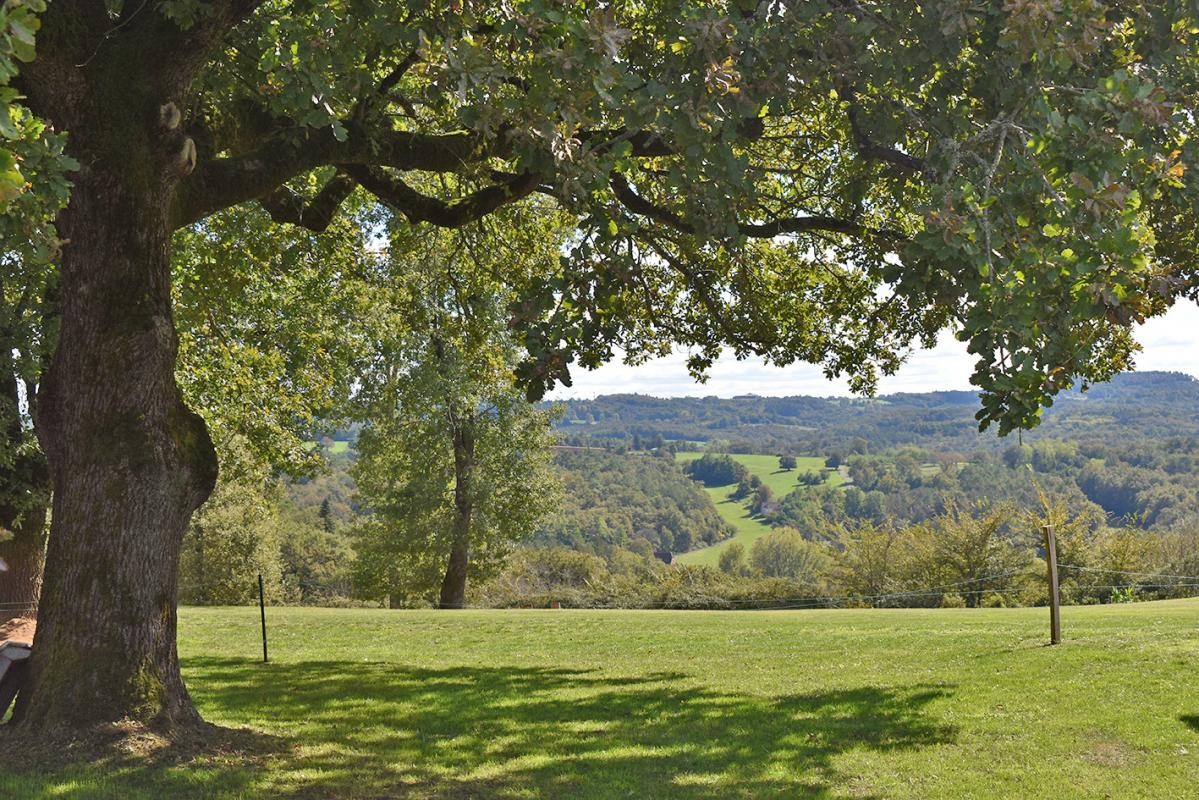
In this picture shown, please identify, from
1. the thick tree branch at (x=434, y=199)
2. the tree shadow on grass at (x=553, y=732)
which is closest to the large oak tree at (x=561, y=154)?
the thick tree branch at (x=434, y=199)

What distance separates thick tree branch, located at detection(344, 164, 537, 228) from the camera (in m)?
10.6

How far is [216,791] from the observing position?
6055mm

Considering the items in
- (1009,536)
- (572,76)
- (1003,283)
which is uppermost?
(572,76)

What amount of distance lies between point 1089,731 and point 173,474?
823cm

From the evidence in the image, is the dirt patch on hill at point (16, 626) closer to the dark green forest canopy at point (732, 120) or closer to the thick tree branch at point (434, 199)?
the dark green forest canopy at point (732, 120)

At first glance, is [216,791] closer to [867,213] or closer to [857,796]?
[857,796]

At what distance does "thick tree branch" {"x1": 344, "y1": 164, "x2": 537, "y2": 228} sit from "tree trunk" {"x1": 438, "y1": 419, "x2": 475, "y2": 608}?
66.2ft

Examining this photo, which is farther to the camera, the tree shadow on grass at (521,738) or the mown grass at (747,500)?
the mown grass at (747,500)

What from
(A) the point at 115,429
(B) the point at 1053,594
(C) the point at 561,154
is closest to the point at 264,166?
(A) the point at 115,429

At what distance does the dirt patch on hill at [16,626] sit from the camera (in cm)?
1324

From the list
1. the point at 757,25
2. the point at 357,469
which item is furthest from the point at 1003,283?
the point at 357,469

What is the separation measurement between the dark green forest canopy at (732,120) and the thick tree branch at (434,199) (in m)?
0.03

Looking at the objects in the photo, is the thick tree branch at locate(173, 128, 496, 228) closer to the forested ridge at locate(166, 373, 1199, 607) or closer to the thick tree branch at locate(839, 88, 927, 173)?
the thick tree branch at locate(839, 88, 927, 173)

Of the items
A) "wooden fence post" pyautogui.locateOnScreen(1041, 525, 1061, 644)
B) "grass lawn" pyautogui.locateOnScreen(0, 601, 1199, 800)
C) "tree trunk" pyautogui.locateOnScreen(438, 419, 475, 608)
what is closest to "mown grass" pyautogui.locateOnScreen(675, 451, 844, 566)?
"tree trunk" pyautogui.locateOnScreen(438, 419, 475, 608)
